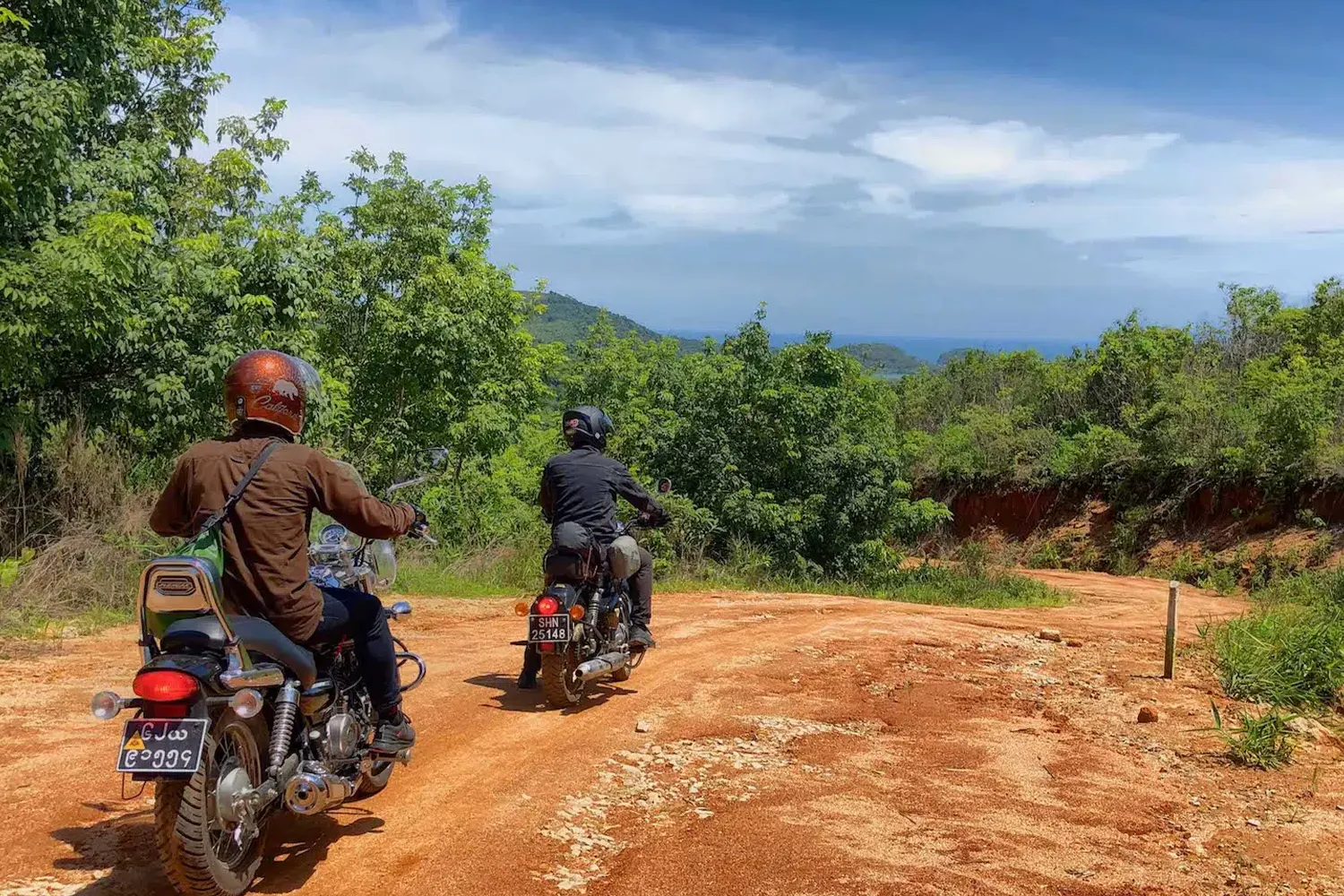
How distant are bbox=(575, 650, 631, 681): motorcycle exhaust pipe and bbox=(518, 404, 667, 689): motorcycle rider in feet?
0.76

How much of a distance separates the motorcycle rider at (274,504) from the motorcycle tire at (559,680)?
2.51 meters

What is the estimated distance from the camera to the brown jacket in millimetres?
3809

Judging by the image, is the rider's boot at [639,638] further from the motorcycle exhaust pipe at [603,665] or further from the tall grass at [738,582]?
the tall grass at [738,582]

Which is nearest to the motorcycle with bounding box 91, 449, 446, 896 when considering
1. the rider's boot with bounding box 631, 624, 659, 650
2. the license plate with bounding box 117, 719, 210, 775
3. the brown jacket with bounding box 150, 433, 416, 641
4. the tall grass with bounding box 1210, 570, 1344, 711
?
the license plate with bounding box 117, 719, 210, 775

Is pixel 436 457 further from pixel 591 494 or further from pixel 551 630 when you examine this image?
pixel 591 494

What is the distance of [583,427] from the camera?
7363mm

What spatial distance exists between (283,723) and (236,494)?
90 cm

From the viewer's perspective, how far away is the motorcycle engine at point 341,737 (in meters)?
4.18

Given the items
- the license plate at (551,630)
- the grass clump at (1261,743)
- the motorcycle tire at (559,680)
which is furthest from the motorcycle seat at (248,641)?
the grass clump at (1261,743)

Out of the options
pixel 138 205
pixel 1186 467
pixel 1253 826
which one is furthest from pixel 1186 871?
pixel 1186 467

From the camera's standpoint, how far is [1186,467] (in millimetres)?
25000

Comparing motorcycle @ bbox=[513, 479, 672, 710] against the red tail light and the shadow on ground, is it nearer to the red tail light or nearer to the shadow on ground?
the shadow on ground

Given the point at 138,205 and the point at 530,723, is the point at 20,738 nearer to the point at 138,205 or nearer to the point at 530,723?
the point at 530,723

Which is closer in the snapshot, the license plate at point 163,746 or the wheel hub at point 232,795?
the license plate at point 163,746
